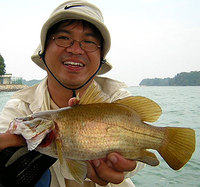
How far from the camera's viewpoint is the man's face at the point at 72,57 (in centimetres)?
271

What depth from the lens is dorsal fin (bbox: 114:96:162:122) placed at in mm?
2242

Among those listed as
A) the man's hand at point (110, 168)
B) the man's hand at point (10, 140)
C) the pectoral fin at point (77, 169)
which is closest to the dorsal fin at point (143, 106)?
the man's hand at point (110, 168)

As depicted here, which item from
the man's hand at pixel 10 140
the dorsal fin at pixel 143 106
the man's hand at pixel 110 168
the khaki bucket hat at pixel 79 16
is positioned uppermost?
the khaki bucket hat at pixel 79 16

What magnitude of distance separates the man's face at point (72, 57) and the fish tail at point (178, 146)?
3.75 ft

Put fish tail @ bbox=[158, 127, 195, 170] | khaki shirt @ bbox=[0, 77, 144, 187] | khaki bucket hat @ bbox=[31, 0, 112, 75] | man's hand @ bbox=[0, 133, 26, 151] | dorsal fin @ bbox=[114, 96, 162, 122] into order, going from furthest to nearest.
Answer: khaki shirt @ bbox=[0, 77, 144, 187], khaki bucket hat @ bbox=[31, 0, 112, 75], dorsal fin @ bbox=[114, 96, 162, 122], fish tail @ bbox=[158, 127, 195, 170], man's hand @ bbox=[0, 133, 26, 151]

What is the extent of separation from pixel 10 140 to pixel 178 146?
1.39 m

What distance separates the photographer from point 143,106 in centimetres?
227

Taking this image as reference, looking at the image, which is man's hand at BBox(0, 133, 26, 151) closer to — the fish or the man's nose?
the fish

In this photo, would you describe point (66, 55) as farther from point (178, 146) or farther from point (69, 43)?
point (178, 146)

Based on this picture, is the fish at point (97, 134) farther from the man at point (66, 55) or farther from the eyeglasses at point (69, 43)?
the eyeglasses at point (69, 43)

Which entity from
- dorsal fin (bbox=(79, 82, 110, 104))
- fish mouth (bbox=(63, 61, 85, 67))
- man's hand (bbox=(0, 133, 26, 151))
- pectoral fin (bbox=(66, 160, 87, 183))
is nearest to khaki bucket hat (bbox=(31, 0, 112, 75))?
fish mouth (bbox=(63, 61, 85, 67))

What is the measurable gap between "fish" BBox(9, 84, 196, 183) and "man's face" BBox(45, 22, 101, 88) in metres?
0.60

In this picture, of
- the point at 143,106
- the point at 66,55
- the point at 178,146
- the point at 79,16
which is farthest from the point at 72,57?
the point at 178,146

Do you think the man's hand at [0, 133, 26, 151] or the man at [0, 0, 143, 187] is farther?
the man at [0, 0, 143, 187]
